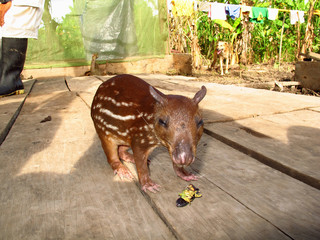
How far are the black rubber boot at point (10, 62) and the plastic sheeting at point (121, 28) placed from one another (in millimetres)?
4340

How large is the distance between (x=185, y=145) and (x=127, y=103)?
73 cm

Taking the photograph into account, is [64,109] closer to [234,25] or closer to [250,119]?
[250,119]

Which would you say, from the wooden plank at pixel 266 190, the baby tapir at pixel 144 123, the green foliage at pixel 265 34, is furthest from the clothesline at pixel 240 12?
the wooden plank at pixel 266 190

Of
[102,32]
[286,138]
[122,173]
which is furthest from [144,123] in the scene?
[102,32]

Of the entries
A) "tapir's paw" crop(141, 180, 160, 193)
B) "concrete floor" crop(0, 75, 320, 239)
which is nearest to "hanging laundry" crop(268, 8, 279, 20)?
"concrete floor" crop(0, 75, 320, 239)

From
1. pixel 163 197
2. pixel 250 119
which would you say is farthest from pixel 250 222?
pixel 250 119

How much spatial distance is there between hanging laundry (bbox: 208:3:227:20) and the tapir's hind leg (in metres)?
11.7

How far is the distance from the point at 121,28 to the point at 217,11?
18.2 ft

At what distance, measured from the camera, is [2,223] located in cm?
146

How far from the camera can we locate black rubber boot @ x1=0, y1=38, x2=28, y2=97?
4.68 m

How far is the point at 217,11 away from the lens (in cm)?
1252

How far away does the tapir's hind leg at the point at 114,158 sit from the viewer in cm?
206

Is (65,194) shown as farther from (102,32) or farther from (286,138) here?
(102,32)

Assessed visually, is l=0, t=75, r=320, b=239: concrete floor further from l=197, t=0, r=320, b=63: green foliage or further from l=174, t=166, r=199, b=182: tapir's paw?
l=197, t=0, r=320, b=63: green foliage
